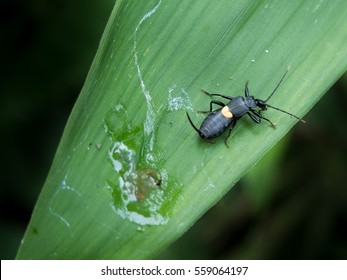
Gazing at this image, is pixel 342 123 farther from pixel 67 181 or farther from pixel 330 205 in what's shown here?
pixel 67 181

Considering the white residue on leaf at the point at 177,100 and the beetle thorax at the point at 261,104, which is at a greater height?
the beetle thorax at the point at 261,104

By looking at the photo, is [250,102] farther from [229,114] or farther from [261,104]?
[229,114]

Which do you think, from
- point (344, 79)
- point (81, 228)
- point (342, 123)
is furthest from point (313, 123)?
point (81, 228)

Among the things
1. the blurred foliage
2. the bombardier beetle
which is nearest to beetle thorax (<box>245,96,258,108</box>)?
the bombardier beetle

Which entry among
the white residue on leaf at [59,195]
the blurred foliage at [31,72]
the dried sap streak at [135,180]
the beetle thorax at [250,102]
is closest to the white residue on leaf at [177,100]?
the dried sap streak at [135,180]

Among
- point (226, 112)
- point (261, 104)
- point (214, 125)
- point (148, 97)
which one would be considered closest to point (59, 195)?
point (148, 97)

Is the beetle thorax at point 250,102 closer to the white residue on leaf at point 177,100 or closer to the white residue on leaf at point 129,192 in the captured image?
the white residue on leaf at point 177,100
